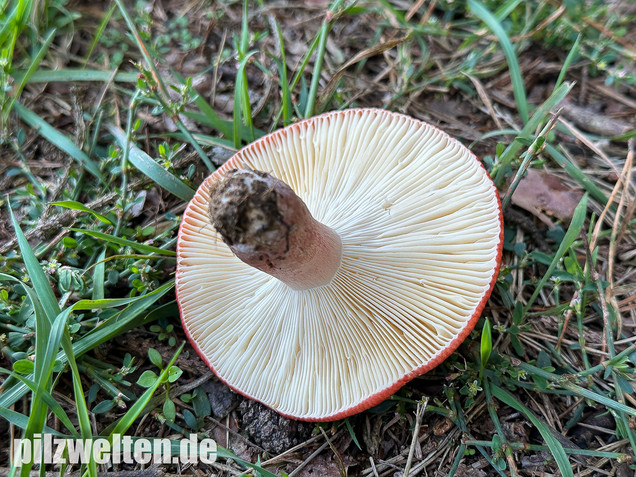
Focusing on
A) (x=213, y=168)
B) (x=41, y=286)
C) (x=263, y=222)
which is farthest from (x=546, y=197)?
(x=41, y=286)

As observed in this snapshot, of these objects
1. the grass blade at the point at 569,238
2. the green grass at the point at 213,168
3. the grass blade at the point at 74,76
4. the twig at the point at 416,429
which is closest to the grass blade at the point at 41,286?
the green grass at the point at 213,168

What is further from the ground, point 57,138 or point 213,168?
point 57,138

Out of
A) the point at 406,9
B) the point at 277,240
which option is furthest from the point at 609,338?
the point at 406,9

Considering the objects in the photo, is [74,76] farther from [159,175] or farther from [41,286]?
[41,286]

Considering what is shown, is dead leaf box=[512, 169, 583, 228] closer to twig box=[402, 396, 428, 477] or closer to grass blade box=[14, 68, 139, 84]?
twig box=[402, 396, 428, 477]

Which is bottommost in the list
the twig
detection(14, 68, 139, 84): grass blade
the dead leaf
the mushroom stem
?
the twig

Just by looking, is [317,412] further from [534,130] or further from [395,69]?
[395,69]

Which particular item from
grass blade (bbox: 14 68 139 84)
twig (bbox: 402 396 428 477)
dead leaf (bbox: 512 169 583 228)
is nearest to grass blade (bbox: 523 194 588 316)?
dead leaf (bbox: 512 169 583 228)

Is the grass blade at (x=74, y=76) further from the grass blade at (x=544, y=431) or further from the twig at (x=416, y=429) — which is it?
the grass blade at (x=544, y=431)
